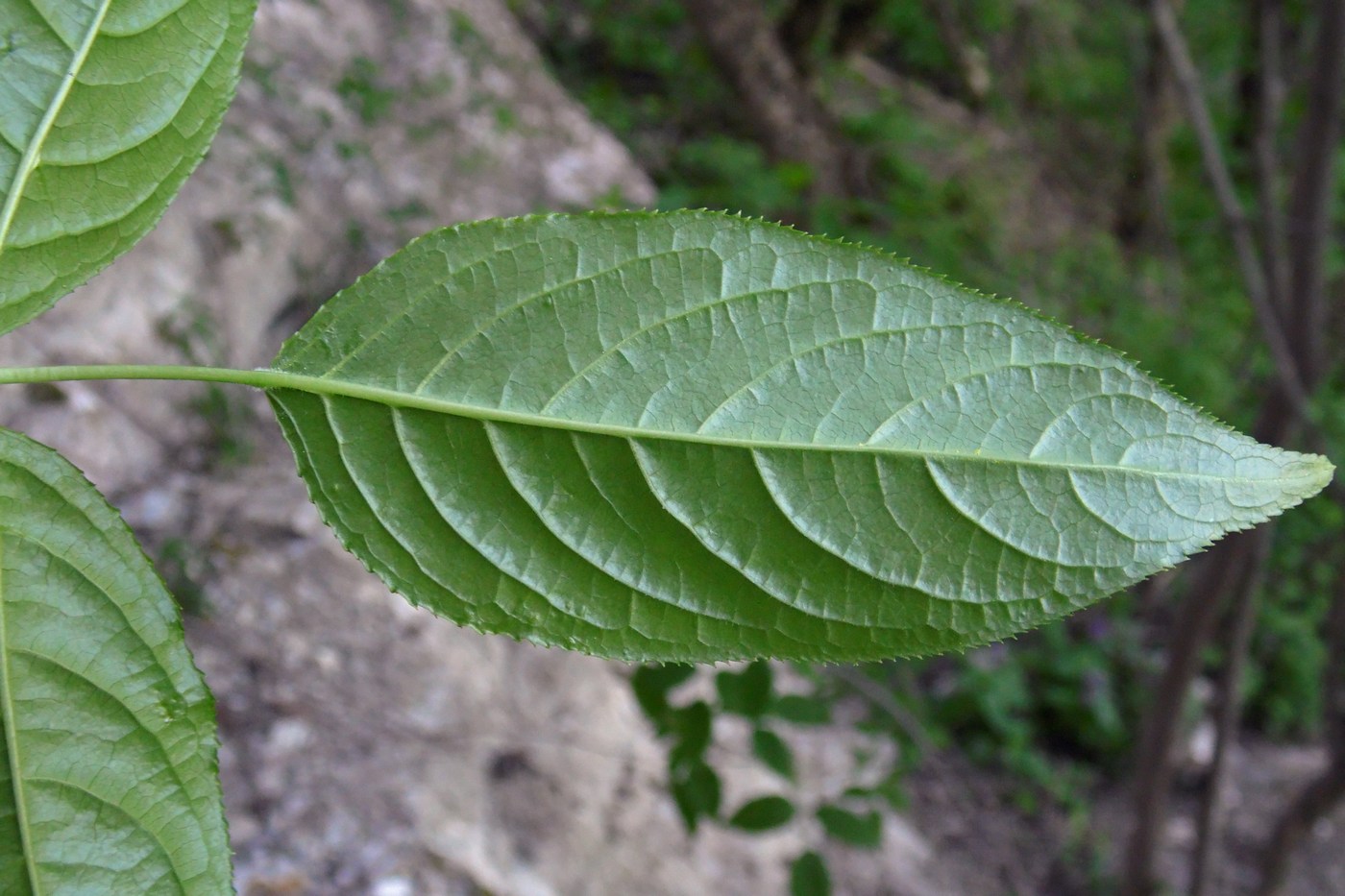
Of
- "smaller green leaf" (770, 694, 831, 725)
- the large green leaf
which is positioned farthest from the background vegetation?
the large green leaf

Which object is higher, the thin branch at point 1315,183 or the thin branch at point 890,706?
the thin branch at point 1315,183

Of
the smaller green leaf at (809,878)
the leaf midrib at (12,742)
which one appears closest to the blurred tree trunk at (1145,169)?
the smaller green leaf at (809,878)

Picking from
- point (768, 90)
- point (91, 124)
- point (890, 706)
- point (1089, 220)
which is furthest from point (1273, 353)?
point (1089, 220)

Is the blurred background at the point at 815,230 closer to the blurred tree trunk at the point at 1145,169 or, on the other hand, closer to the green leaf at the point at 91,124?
the blurred tree trunk at the point at 1145,169

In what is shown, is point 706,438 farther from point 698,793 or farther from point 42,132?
point 698,793

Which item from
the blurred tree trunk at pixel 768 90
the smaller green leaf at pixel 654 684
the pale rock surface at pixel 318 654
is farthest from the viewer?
the blurred tree trunk at pixel 768 90

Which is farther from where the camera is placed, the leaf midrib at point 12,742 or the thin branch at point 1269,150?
the thin branch at point 1269,150

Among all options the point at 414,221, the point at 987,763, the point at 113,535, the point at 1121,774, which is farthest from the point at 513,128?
the point at 113,535
